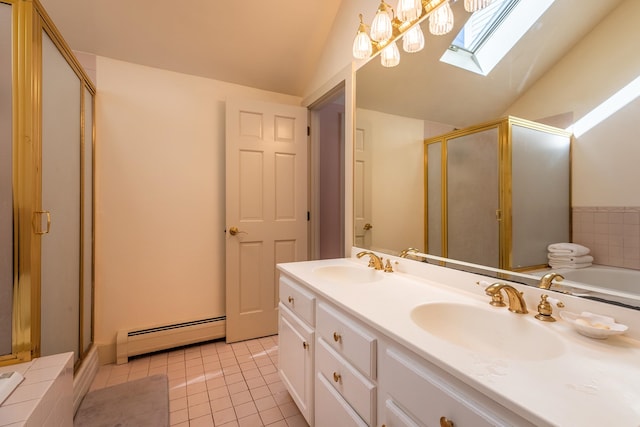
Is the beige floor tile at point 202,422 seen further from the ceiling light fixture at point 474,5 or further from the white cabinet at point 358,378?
the ceiling light fixture at point 474,5

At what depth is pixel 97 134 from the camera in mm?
1972

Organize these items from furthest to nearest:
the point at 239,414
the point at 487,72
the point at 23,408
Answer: the point at 239,414
the point at 487,72
the point at 23,408

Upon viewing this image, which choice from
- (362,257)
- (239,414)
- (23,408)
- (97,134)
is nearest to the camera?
(23,408)

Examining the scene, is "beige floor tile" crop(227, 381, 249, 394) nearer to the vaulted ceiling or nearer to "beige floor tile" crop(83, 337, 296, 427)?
"beige floor tile" crop(83, 337, 296, 427)

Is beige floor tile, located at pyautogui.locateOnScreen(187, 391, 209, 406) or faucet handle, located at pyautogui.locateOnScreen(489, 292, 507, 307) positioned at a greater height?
faucet handle, located at pyautogui.locateOnScreen(489, 292, 507, 307)

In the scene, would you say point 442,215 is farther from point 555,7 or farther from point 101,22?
point 101,22

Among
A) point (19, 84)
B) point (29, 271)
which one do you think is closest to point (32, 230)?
point (29, 271)

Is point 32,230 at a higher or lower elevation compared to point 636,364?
higher

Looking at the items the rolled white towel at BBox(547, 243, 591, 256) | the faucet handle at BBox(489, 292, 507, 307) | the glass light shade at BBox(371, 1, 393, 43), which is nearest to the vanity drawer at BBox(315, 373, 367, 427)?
the faucet handle at BBox(489, 292, 507, 307)

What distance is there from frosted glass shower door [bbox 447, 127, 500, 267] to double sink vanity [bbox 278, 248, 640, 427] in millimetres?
102

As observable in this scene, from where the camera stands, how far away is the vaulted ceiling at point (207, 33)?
70.9 inches

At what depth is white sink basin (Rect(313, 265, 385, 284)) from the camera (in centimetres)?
152

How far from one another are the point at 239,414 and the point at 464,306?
1292mm

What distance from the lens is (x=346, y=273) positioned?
1.60 meters
